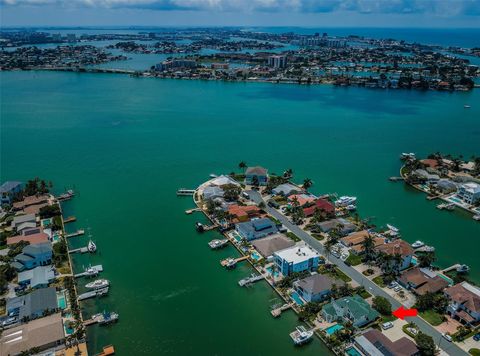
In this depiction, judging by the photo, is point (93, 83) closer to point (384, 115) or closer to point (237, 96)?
point (237, 96)

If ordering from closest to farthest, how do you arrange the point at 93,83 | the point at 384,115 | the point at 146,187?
1. the point at 146,187
2. the point at 384,115
3. the point at 93,83

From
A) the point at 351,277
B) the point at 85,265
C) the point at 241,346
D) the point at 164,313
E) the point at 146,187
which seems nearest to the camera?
the point at 241,346

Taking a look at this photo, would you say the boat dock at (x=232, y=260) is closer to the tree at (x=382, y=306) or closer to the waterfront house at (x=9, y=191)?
the tree at (x=382, y=306)

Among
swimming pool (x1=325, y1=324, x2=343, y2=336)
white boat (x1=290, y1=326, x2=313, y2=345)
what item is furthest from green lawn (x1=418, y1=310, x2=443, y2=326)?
white boat (x1=290, y1=326, x2=313, y2=345)

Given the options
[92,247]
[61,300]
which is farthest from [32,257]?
[61,300]

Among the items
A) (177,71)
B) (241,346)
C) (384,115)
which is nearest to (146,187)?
(241,346)

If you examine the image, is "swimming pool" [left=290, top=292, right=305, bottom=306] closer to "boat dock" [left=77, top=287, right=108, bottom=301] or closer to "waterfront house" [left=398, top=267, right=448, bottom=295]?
"waterfront house" [left=398, top=267, right=448, bottom=295]
